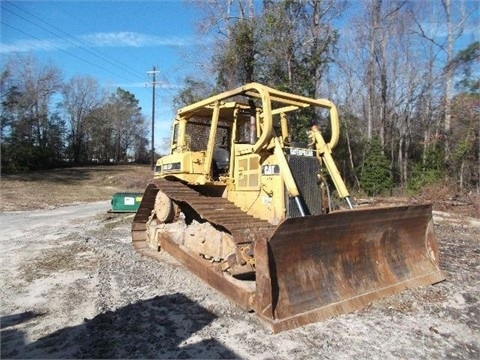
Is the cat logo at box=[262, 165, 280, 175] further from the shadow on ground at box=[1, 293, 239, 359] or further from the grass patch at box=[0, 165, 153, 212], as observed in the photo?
the grass patch at box=[0, 165, 153, 212]

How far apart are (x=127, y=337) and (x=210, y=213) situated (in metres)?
2.18

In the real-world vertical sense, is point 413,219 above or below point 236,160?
below

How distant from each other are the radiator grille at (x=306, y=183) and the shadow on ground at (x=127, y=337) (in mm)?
1870

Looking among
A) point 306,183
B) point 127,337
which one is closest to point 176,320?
point 127,337

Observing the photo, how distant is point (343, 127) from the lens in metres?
27.9

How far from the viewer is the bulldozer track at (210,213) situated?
541 cm

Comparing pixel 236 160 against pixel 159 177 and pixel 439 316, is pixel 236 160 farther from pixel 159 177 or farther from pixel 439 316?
pixel 439 316

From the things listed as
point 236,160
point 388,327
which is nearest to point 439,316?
point 388,327

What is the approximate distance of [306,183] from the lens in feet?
20.2

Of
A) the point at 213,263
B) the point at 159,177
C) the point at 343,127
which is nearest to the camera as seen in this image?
the point at 213,263

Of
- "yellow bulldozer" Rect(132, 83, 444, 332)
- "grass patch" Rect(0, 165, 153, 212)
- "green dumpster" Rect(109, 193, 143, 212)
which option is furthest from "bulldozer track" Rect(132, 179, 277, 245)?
"grass patch" Rect(0, 165, 153, 212)

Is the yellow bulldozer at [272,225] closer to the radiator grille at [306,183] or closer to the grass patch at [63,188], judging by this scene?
the radiator grille at [306,183]

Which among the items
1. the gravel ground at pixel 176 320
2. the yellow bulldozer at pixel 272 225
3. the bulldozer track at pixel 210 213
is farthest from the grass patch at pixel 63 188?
the gravel ground at pixel 176 320

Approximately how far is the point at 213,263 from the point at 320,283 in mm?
1630
